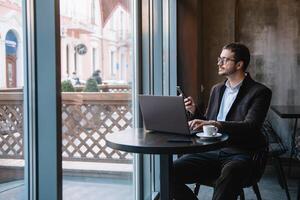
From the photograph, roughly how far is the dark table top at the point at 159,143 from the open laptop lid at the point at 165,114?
4cm

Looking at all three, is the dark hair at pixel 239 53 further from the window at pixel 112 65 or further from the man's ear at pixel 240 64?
the window at pixel 112 65

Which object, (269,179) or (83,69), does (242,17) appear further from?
(83,69)

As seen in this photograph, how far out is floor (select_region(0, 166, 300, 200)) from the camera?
149cm

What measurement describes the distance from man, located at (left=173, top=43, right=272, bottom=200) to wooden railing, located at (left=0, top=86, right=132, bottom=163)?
50 cm

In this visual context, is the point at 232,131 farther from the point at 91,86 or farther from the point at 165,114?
the point at 91,86

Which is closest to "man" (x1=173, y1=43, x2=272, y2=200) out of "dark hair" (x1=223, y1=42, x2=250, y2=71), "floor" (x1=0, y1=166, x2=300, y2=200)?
"dark hair" (x1=223, y1=42, x2=250, y2=71)

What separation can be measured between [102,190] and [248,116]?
3.34ft

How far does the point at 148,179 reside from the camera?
3.21m

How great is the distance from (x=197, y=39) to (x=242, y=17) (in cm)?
86

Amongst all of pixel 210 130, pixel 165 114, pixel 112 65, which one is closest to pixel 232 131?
pixel 210 130

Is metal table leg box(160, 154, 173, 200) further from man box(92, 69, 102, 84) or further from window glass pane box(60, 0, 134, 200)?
man box(92, 69, 102, 84)

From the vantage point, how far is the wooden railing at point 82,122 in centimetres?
144

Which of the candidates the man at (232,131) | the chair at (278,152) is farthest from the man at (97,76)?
the chair at (278,152)

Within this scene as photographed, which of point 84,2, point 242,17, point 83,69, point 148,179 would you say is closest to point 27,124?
point 83,69
